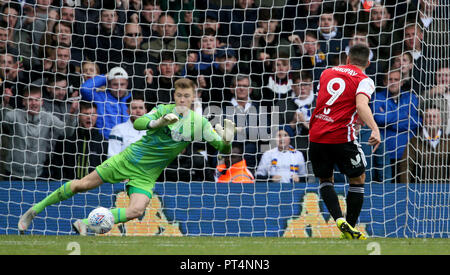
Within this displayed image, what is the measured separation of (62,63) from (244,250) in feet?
16.7

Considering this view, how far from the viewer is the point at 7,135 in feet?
30.6

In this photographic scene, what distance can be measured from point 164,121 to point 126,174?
33.8 inches

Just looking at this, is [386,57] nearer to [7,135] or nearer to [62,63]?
[62,63]

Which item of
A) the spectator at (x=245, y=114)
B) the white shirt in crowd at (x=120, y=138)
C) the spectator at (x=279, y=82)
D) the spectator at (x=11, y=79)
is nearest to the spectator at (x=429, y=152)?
the spectator at (x=279, y=82)

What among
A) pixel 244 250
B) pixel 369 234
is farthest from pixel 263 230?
pixel 244 250

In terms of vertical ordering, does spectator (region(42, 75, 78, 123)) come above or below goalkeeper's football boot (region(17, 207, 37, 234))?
above

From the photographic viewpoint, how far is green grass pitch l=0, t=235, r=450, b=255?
5426mm

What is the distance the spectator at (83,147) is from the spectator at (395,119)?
3.60 m

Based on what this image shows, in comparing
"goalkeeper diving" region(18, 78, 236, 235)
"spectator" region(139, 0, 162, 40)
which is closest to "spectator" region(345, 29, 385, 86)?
"spectator" region(139, 0, 162, 40)

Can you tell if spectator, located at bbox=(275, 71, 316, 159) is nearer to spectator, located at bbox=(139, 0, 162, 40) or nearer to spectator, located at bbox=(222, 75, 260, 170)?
spectator, located at bbox=(222, 75, 260, 170)

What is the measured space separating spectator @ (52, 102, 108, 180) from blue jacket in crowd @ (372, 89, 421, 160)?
11.8 feet

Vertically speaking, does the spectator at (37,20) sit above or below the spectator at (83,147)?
above

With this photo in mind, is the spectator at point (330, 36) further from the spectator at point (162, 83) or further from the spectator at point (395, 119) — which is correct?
the spectator at point (162, 83)

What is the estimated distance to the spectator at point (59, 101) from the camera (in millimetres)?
9516
